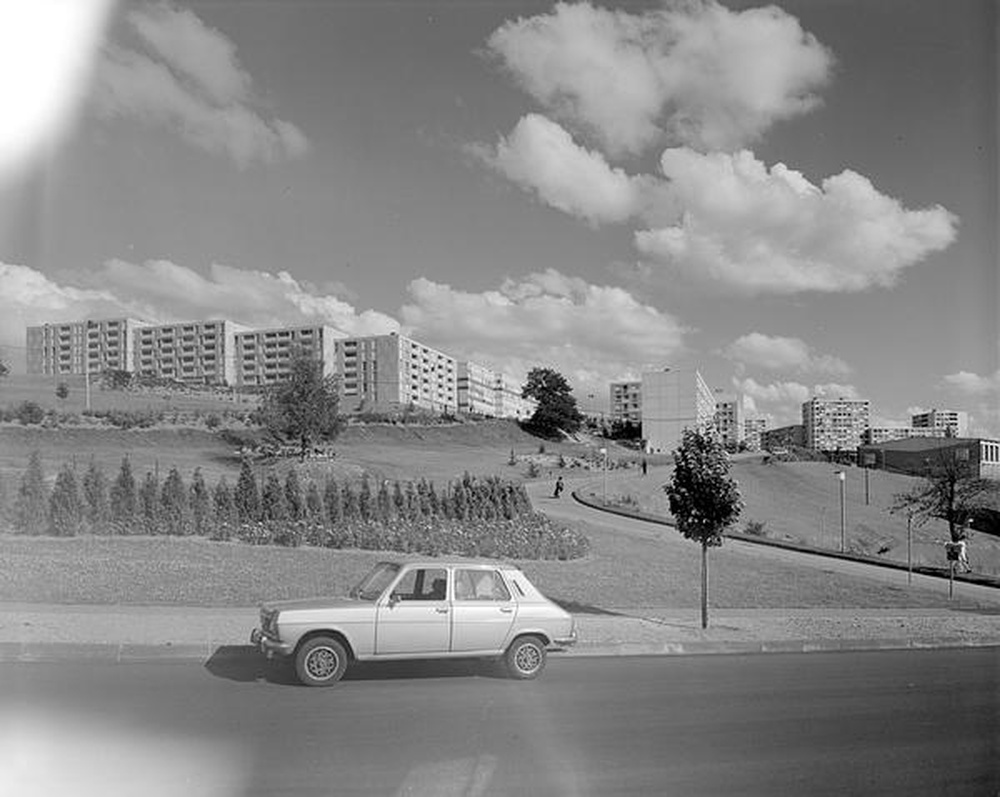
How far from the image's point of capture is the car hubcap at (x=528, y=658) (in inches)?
402

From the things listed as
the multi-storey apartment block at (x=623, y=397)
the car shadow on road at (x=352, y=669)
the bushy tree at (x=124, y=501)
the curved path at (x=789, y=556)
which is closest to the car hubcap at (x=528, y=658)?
the car shadow on road at (x=352, y=669)

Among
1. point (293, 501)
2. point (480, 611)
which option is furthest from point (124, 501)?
point (480, 611)

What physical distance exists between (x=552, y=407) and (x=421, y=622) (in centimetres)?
7823

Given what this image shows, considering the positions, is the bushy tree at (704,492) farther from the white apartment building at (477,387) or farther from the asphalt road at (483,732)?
the white apartment building at (477,387)

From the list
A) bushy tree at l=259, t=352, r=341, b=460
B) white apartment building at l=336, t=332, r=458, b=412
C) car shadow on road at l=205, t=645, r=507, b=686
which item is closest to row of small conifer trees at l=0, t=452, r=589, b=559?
car shadow on road at l=205, t=645, r=507, b=686

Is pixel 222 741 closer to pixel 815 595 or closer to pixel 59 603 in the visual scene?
pixel 59 603

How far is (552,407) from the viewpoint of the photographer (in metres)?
87.9

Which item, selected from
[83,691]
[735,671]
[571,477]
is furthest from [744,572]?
[571,477]

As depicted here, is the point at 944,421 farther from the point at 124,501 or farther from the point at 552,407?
the point at 124,501

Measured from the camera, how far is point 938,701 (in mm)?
9562

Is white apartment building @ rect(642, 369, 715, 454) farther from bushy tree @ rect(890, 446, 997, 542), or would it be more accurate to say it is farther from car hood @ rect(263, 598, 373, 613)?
car hood @ rect(263, 598, 373, 613)

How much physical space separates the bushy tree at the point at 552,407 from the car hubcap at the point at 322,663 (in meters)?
75.8

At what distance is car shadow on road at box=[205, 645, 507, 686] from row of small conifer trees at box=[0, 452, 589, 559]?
900 cm

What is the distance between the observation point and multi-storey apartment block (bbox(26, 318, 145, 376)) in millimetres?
88875
